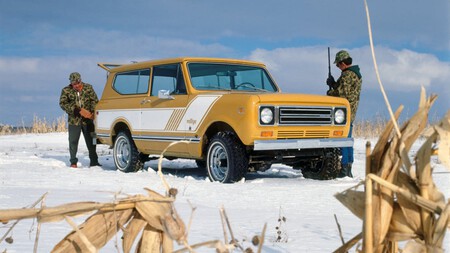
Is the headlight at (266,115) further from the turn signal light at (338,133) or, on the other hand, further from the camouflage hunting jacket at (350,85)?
the camouflage hunting jacket at (350,85)

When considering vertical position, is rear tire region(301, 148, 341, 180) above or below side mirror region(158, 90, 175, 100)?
below

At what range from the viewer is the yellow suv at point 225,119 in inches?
332

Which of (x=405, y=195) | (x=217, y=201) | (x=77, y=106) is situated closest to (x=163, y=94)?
(x=217, y=201)

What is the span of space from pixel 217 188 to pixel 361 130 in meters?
13.3

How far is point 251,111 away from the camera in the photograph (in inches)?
323

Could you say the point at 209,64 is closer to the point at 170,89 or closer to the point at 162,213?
the point at 170,89

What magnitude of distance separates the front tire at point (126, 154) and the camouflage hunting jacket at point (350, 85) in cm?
402

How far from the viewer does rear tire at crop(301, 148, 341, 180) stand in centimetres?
939

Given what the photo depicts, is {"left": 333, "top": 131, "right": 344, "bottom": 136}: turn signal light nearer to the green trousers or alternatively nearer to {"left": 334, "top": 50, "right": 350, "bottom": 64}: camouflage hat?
{"left": 334, "top": 50, "right": 350, "bottom": 64}: camouflage hat

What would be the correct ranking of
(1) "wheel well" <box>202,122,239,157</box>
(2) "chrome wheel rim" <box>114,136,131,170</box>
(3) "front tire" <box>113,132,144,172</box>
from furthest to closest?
(2) "chrome wheel rim" <box>114,136,131,170</box> < (3) "front tire" <box>113,132,144,172</box> < (1) "wheel well" <box>202,122,239,157</box>

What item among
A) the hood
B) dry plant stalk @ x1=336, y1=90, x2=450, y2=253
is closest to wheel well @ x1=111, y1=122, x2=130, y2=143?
the hood

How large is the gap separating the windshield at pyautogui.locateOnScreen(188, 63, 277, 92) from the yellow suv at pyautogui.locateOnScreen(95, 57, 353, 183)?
0.7 inches

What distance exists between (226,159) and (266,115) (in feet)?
3.24

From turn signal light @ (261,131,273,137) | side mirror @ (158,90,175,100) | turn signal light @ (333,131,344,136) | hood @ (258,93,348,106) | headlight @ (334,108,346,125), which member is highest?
side mirror @ (158,90,175,100)
